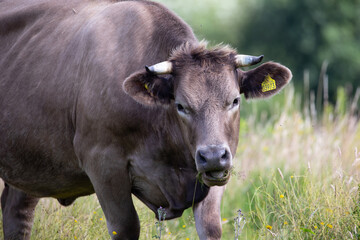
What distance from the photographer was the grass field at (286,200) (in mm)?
5430

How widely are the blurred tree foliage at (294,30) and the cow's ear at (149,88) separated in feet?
88.4

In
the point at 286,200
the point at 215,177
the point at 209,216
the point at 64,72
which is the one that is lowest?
the point at 286,200

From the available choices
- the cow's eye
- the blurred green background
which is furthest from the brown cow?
the blurred green background

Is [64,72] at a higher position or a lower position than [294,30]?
higher

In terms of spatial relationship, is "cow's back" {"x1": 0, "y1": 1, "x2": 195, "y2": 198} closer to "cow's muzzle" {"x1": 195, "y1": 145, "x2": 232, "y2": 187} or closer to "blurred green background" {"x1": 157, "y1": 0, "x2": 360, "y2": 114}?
"cow's muzzle" {"x1": 195, "y1": 145, "x2": 232, "y2": 187}

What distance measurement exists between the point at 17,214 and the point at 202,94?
9.54ft

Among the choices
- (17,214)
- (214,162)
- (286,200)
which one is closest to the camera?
(214,162)

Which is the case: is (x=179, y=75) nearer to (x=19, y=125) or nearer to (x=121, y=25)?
(x=121, y=25)

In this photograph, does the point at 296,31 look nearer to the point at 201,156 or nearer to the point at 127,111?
the point at 127,111

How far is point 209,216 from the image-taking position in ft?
17.2

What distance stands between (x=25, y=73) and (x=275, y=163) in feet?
13.5

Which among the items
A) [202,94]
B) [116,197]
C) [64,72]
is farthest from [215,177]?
[64,72]

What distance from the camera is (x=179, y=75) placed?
5035 millimetres

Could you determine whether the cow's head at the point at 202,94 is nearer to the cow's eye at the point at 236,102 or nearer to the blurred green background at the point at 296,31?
the cow's eye at the point at 236,102
